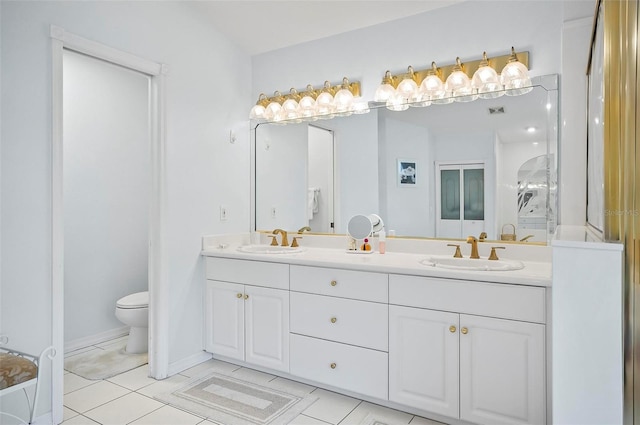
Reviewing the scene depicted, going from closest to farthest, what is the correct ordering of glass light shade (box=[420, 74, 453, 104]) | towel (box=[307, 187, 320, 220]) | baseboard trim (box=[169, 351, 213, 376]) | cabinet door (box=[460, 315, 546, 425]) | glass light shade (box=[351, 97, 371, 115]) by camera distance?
cabinet door (box=[460, 315, 546, 425]) → glass light shade (box=[420, 74, 453, 104]) → baseboard trim (box=[169, 351, 213, 376]) → glass light shade (box=[351, 97, 371, 115]) → towel (box=[307, 187, 320, 220])

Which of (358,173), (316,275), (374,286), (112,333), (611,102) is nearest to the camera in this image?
(611,102)

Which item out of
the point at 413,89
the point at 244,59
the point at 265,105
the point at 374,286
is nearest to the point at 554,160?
the point at 413,89

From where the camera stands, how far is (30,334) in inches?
80.1

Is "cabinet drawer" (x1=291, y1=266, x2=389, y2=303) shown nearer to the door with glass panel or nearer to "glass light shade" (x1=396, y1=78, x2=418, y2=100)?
the door with glass panel

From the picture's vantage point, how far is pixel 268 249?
301cm

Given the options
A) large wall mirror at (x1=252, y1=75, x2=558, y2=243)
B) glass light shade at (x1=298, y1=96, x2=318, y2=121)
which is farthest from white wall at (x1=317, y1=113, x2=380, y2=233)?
glass light shade at (x1=298, y1=96, x2=318, y2=121)

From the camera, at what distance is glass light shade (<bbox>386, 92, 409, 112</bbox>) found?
2670 millimetres

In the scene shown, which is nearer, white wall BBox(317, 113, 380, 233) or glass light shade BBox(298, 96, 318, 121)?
white wall BBox(317, 113, 380, 233)

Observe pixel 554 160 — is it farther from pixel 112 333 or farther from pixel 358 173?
pixel 112 333

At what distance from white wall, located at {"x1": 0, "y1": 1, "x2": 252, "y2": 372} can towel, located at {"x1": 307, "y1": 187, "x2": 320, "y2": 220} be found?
55 cm

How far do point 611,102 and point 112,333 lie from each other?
147 inches

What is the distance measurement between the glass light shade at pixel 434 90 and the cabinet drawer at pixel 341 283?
1186 mm

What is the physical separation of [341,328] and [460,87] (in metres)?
1.60

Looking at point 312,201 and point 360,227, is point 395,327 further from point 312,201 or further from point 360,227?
point 312,201
